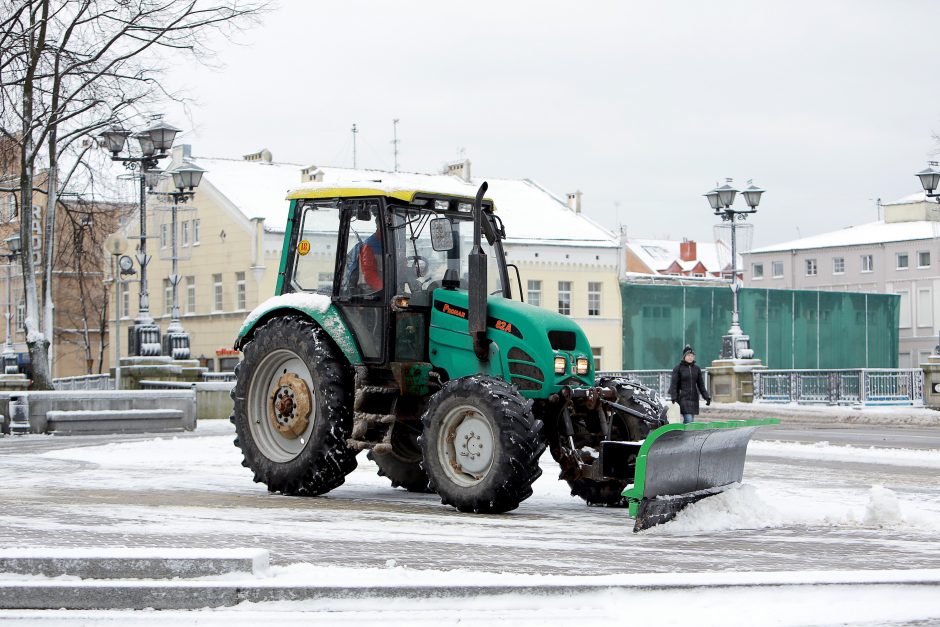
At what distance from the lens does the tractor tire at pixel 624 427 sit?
11430mm

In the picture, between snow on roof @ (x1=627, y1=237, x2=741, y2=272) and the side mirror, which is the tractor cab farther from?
snow on roof @ (x1=627, y1=237, x2=741, y2=272)

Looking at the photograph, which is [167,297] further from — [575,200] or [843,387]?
[843,387]

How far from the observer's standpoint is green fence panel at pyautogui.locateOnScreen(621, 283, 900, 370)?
59.6 metres

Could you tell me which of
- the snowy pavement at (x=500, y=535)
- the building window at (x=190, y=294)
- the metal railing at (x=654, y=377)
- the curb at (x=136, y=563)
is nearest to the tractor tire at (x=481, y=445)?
the snowy pavement at (x=500, y=535)

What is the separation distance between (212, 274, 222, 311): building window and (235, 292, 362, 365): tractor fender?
47.8m

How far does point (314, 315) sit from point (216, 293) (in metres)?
49.0

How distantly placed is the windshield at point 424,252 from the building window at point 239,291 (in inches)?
1841

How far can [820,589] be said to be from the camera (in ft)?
23.4

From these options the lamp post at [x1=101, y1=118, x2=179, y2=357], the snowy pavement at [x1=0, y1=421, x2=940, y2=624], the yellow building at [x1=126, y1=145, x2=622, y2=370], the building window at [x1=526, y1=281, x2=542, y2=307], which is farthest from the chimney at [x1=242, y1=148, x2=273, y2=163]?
the snowy pavement at [x1=0, y1=421, x2=940, y2=624]

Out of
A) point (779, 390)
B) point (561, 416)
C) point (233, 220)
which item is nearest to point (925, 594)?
point (561, 416)

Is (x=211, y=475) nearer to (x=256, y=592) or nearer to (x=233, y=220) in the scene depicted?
(x=256, y=592)

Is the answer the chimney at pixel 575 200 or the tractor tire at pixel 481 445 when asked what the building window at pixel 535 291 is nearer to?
the chimney at pixel 575 200

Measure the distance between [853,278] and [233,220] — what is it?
42.2 metres

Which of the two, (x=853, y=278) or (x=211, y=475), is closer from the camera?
(x=211, y=475)
